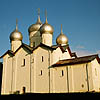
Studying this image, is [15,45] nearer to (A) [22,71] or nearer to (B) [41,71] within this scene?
(A) [22,71]

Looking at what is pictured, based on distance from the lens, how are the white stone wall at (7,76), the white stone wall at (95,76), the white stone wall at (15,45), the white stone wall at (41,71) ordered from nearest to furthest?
the white stone wall at (95,76), the white stone wall at (41,71), the white stone wall at (7,76), the white stone wall at (15,45)

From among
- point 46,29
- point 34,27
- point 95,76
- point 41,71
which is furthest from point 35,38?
point 95,76

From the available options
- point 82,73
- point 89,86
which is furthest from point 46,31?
point 89,86

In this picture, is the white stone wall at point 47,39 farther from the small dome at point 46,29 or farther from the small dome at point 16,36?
the small dome at point 16,36

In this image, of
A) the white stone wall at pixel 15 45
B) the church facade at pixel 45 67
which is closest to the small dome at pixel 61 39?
the church facade at pixel 45 67

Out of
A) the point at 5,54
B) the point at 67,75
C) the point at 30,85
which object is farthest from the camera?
the point at 5,54

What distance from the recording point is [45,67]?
2456cm

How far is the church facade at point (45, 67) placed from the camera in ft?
71.2

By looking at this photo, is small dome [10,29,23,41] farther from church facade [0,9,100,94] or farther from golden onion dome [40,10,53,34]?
golden onion dome [40,10,53,34]

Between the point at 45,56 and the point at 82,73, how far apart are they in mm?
6300

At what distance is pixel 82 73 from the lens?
2156cm

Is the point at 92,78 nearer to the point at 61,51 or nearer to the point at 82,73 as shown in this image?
the point at 82,73

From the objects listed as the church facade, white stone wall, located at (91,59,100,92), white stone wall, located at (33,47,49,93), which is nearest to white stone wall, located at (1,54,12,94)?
the church facade

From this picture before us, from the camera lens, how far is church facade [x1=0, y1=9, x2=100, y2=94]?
71.2 feet
